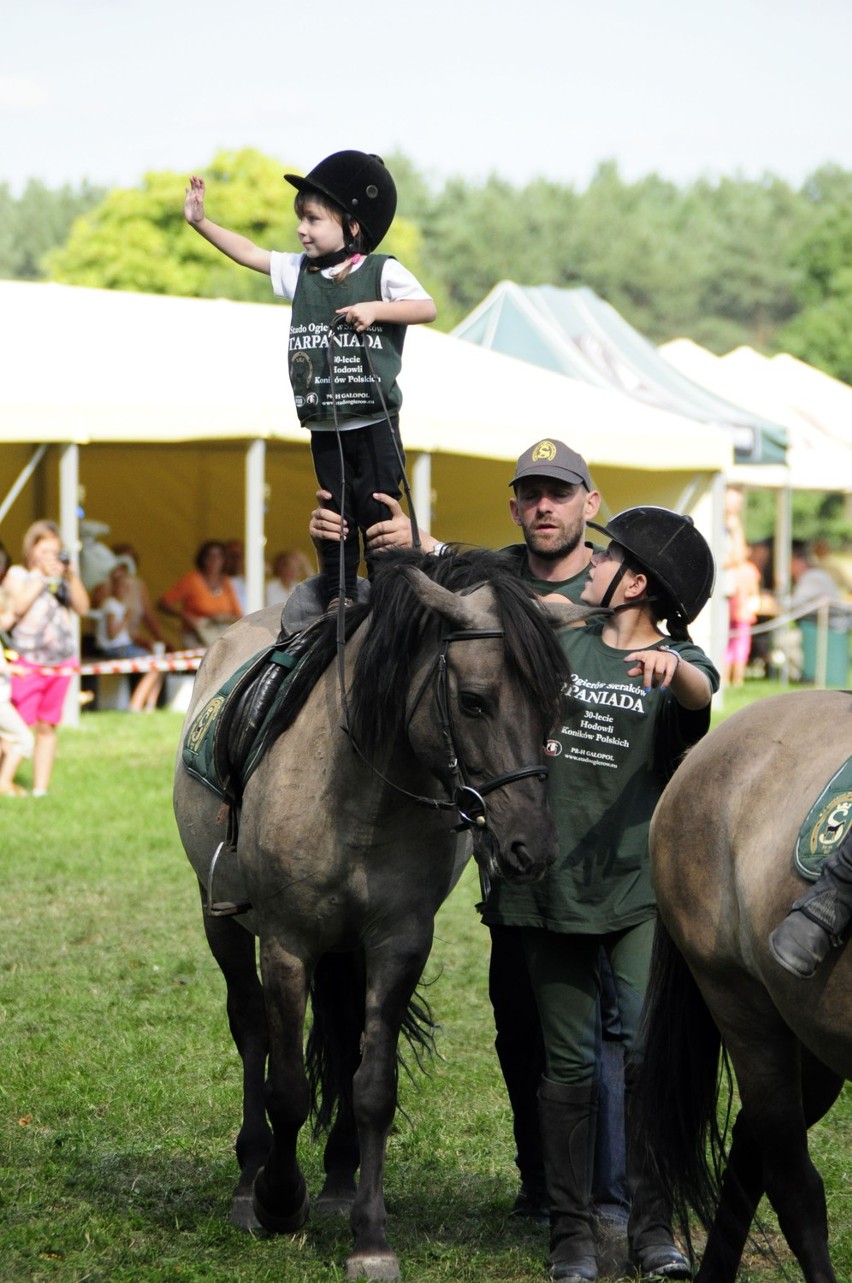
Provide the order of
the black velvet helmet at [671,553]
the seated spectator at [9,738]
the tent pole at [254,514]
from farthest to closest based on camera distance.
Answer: the tent pole at [254,514] → the seated spectator at [9,738] → the black velvet helmet at [671,553]

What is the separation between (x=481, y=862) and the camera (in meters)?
3.78

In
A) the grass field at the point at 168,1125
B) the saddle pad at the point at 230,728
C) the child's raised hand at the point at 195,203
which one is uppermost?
the child's raised hand at the point at 195,203

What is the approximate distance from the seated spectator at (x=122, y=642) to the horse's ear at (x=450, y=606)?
13.8m

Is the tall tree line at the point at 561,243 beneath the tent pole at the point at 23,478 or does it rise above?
above

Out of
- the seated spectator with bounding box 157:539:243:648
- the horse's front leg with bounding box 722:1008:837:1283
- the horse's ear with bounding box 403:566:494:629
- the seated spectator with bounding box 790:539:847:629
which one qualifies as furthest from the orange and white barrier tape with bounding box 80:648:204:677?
the horse's front leg with bounding box 722:1008:837:1283

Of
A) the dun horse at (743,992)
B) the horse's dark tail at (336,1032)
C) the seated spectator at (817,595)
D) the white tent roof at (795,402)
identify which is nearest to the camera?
the dun horse at (743,992)

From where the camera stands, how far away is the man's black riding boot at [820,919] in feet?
11.0

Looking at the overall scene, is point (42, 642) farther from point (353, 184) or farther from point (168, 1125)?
point (353, 184)

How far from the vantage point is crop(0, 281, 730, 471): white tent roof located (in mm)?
15625

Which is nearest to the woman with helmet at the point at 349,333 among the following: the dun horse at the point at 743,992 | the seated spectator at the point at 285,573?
the dun horse at the point at 743,992

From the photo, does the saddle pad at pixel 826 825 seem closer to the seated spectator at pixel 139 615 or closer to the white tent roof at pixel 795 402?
the seated spectator at pixel 139 615

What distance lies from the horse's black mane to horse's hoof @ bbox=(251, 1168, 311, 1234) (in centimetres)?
140

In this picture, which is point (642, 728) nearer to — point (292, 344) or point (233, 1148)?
point (292, 344)

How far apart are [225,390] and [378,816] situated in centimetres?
1255
